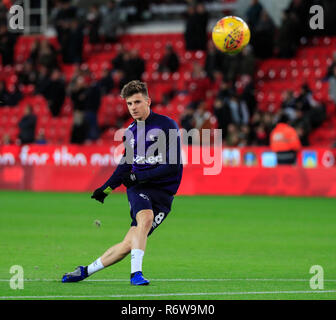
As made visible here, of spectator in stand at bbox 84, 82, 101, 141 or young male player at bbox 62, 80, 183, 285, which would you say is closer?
young male player at bbox 62, 80, 183, 285

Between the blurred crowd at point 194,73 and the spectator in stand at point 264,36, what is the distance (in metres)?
0.03

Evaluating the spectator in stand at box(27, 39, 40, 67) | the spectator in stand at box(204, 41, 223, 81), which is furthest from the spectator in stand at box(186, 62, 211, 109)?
the spectator in stand at box(27, 39, 40, 67)

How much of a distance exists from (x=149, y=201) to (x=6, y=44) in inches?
1079

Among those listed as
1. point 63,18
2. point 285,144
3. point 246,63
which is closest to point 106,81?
point 63,18

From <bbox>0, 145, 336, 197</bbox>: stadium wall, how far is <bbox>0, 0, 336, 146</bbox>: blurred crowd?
1.15 meters

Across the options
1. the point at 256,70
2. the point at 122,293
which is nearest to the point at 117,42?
the point at 256,70

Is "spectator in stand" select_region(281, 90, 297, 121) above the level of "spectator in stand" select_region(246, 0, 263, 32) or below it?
below

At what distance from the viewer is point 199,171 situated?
84.7 ft

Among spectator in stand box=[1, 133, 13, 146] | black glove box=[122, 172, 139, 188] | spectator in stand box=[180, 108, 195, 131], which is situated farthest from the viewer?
spectator in stand box=[1, 133, 13, 146]

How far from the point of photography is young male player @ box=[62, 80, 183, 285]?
10.1 m

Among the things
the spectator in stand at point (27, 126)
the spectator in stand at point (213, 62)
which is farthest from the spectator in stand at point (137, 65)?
the spectator in stand at point (27, 126)

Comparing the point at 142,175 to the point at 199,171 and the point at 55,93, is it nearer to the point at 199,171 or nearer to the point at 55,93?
the point at 199,171

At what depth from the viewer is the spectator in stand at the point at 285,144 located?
25.2 metres

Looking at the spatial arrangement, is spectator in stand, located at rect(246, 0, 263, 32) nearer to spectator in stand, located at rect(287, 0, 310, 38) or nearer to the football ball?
spectator in stand, located at rect(287, 0, 310, 38)
